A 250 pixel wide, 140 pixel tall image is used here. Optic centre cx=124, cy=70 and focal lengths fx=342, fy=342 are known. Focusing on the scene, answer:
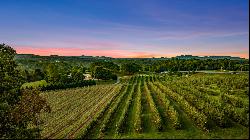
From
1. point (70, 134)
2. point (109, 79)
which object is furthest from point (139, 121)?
point (109, 79)

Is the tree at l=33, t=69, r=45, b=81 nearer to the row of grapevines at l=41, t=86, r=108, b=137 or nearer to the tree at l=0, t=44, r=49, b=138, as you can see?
the row of grapevines at l=41, t=86, r=108, b=137

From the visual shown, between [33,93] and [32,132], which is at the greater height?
[33,93]

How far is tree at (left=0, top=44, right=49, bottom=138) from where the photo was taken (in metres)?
32.2

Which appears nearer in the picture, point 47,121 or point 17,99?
point 17,99

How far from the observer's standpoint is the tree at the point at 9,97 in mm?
32219

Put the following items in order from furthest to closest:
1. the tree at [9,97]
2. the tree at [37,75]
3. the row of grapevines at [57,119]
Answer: the tree at [37,75] → the row of grapevines at [57,119] → the tree at [9,97]

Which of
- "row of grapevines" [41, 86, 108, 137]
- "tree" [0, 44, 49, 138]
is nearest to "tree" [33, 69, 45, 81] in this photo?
"row of grapevines" [41, 86, 108, 137]

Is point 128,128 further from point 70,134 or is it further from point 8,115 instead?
point 8,115

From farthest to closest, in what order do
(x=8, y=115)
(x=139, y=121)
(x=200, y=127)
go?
(x=139, y=121), (x=200, y=127), (x=8, y=115)

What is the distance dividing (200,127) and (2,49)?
→ 86.3 feet

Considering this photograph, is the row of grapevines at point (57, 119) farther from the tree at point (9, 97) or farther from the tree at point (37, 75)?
the tree at point (37, 75)

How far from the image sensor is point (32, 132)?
32812 millimetres

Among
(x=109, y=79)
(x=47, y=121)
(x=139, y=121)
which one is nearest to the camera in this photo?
(x=139, y=121)

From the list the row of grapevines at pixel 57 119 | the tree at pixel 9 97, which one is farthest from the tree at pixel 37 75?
the tree at pixel 9 97
